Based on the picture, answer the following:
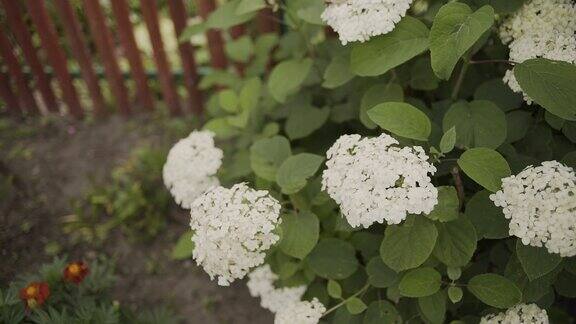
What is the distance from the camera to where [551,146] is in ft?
6.32

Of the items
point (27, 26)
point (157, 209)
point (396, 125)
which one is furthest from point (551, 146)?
point (27, 26)

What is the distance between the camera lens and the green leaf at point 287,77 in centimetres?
216

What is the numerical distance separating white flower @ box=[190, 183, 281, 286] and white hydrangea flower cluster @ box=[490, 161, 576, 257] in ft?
2.36

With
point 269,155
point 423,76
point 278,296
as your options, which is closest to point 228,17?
point 269,155

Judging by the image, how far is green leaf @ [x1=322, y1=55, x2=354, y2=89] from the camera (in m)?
2.04

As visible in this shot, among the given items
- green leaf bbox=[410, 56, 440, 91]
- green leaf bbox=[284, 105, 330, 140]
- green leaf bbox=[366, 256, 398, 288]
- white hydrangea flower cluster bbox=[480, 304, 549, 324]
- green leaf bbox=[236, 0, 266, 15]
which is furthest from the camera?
green leaf bbox=[284, 105, 330, 140]

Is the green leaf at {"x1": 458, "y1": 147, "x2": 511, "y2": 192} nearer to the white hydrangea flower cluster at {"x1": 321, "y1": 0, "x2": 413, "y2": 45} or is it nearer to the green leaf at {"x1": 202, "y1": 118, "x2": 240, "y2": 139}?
the white hydrangea flower cluster at {"x1": 321, "y1": 0, "x2": 413, "y2": 45}

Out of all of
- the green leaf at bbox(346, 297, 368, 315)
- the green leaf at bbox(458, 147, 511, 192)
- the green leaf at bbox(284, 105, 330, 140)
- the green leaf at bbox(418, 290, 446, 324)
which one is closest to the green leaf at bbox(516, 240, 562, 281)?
the green leaf at bbox(458, 147, 511, 192)

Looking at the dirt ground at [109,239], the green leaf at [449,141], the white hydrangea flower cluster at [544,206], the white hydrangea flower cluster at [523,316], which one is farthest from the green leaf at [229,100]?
the white hydrangea flower cluster at [523,316]

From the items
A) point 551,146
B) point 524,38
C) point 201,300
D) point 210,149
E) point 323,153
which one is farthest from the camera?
point 201,300

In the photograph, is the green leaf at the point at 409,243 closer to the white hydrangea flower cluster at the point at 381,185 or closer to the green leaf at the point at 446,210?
the green leaf at the point at 446,210

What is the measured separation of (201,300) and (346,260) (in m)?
1.00

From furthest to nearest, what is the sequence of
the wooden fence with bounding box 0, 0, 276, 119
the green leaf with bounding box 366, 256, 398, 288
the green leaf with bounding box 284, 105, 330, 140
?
the wooden fence with bounding box 0, 0, 276, 119
the green leaf with bounding box 284, 105, 330, 140
the green leaf with bounding box 366, 256, 398, 288

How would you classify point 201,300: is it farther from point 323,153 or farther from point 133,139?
point 133,139
